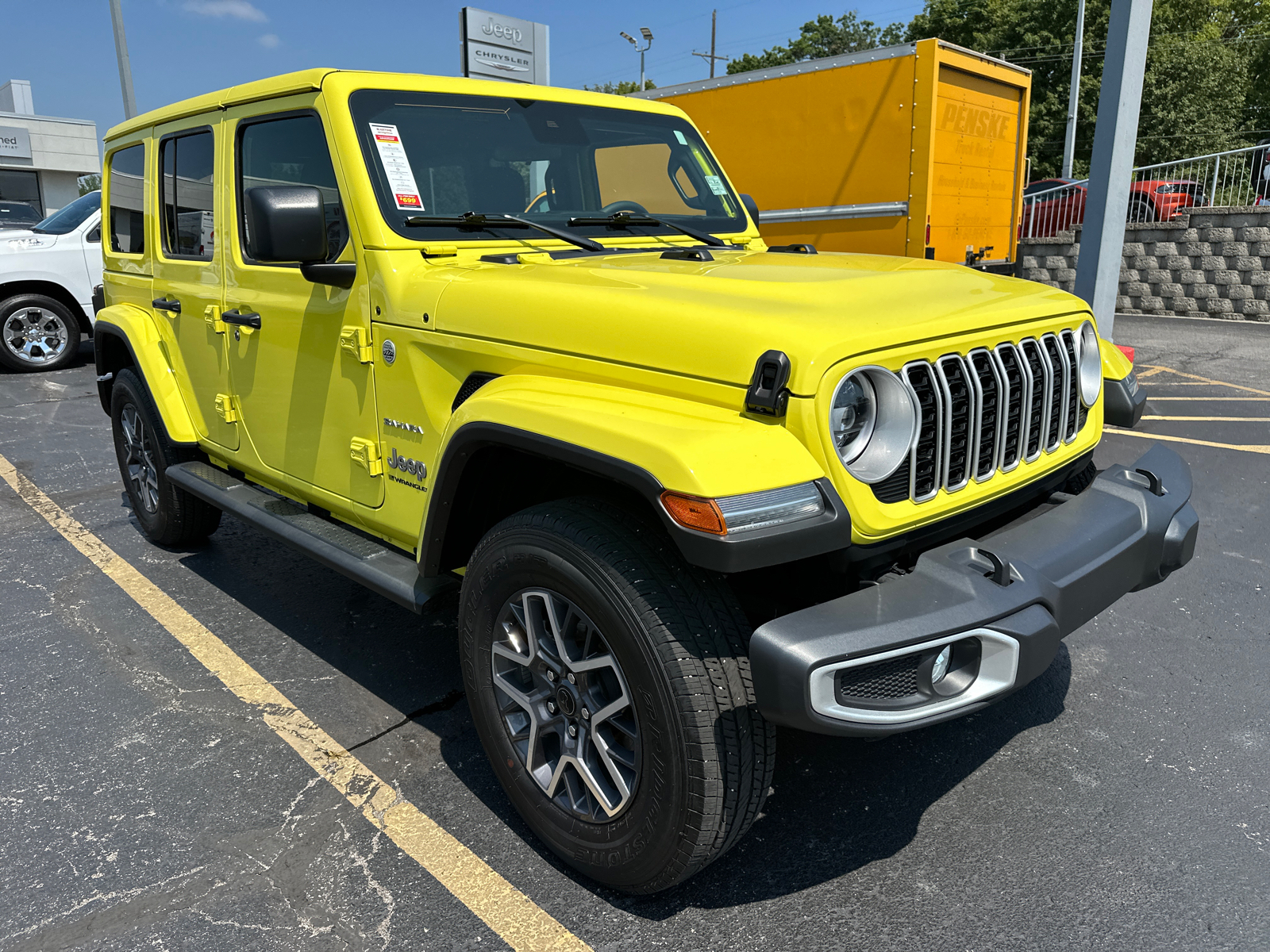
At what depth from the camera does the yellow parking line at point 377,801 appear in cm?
224

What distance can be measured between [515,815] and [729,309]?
5.06ft

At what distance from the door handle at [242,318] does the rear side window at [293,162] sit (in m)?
0.25

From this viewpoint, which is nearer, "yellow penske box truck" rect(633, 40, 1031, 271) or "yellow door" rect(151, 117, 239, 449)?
"yellow door" rect(151, 117, 239, 449)

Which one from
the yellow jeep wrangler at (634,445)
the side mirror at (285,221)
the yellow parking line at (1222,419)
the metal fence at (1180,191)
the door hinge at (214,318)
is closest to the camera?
the yellow jeep wrangler at (634,445)

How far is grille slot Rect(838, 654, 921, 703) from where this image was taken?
6.22ft

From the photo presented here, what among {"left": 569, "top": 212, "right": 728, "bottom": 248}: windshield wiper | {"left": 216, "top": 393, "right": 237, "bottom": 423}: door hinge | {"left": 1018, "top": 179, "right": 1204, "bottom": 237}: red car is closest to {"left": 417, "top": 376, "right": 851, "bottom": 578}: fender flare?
{"left": 569, "top": 212, "right": 728, "bottom": 248}: windshield wiper

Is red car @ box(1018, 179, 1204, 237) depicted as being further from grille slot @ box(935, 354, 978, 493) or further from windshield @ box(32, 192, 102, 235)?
windshield @ box(32, 192, 102, 235)

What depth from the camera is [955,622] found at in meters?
1.91

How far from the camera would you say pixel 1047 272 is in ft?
49.4

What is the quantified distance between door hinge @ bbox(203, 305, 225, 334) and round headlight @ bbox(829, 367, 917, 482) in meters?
2.66

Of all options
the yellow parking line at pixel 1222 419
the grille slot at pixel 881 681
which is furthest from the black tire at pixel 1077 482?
the yellow parking line at pixel 1222 419

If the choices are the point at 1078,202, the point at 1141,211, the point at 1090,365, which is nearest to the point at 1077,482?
the point at 1090,365

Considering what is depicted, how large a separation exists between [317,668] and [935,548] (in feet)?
7.88

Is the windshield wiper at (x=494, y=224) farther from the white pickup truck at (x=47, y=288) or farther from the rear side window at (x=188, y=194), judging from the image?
the white pickup truck at (x=47, y=288)
